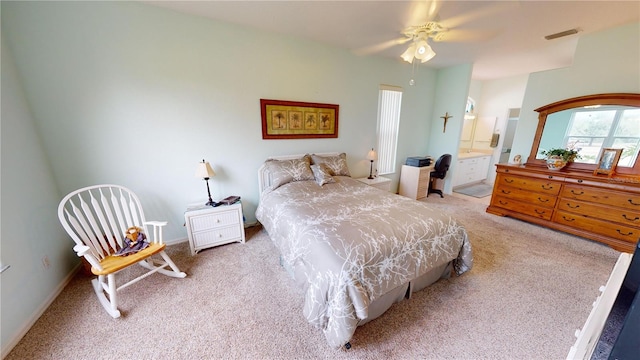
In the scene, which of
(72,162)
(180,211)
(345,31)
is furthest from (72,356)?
(345,31)

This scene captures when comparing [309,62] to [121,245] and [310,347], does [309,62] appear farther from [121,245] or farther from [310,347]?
[310,347]

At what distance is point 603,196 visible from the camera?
248cm

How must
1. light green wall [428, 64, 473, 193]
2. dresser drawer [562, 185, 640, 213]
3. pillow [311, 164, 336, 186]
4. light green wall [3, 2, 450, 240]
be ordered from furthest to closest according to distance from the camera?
light green wall [428, 64, 473, 193] < pillow [311, 164, 336, 186] < dresser drawer [562, 185, 640, 213] < light green wall [3, 2, 450, 240]

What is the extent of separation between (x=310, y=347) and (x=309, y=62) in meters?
3.28

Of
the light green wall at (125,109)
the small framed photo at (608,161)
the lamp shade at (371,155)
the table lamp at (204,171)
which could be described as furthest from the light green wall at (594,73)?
the table lamp at (204,171)

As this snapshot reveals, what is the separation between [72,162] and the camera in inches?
80.7

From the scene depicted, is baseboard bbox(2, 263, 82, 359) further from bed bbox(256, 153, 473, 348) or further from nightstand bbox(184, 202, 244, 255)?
bed bbox(256, 153, 473, 348)

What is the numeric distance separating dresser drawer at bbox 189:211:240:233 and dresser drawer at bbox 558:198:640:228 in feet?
14.3

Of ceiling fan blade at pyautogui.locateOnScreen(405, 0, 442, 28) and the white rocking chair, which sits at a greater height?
ceiling fan blade at pyautogui.locateOnScreen(405, 0, 442, 28)

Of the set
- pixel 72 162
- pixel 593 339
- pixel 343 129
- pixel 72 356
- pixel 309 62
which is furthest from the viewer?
pixel 343 129

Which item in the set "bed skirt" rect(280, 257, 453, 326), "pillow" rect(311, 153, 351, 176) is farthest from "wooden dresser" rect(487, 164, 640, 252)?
"pillow" rect(311, 153, 351, 176)

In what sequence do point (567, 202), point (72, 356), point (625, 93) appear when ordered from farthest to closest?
point (567, 202) → point (625, 93) → point (72, 356)

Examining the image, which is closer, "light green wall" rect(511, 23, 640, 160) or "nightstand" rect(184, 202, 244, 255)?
"nightstand" rect(184, 202, 244, 255)

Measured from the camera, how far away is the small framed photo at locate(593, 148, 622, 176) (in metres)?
2.52
